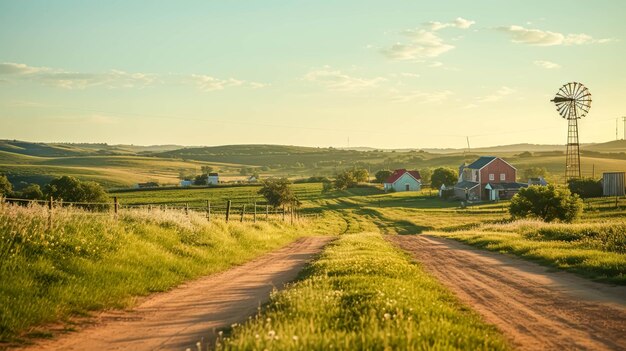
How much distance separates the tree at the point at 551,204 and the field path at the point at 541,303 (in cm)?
3485

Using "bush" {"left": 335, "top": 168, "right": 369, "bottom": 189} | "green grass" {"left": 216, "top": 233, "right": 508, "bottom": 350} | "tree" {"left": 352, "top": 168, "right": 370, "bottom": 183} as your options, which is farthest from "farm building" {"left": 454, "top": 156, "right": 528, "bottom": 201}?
"green grass" {"left": 216, "top": 233, "right": 508, "bottom": 350}

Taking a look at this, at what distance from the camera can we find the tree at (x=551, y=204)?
51.6m

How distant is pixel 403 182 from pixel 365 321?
13860 centimetres

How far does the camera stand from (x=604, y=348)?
8.24 meters

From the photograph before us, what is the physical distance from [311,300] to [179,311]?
4.02 metres

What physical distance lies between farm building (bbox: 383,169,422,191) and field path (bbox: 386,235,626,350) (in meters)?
123

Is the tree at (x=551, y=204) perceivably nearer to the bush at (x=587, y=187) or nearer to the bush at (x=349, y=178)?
the bush at (x=587, y=187)

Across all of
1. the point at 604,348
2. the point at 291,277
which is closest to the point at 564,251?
the point at 291,277

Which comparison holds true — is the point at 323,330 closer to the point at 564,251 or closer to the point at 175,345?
the point at 175,345

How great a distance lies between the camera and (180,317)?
11711 mm

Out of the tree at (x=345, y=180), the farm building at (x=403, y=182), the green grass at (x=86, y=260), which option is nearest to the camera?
the green grass at (x=86, y=260)

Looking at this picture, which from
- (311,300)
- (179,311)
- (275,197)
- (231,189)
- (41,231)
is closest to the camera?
(311,300)

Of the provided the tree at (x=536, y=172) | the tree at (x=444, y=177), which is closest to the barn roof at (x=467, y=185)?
the tree at (x=444, y=177)

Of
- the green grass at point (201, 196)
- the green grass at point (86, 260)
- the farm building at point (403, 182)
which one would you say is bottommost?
the green grass at point (201, 196)
